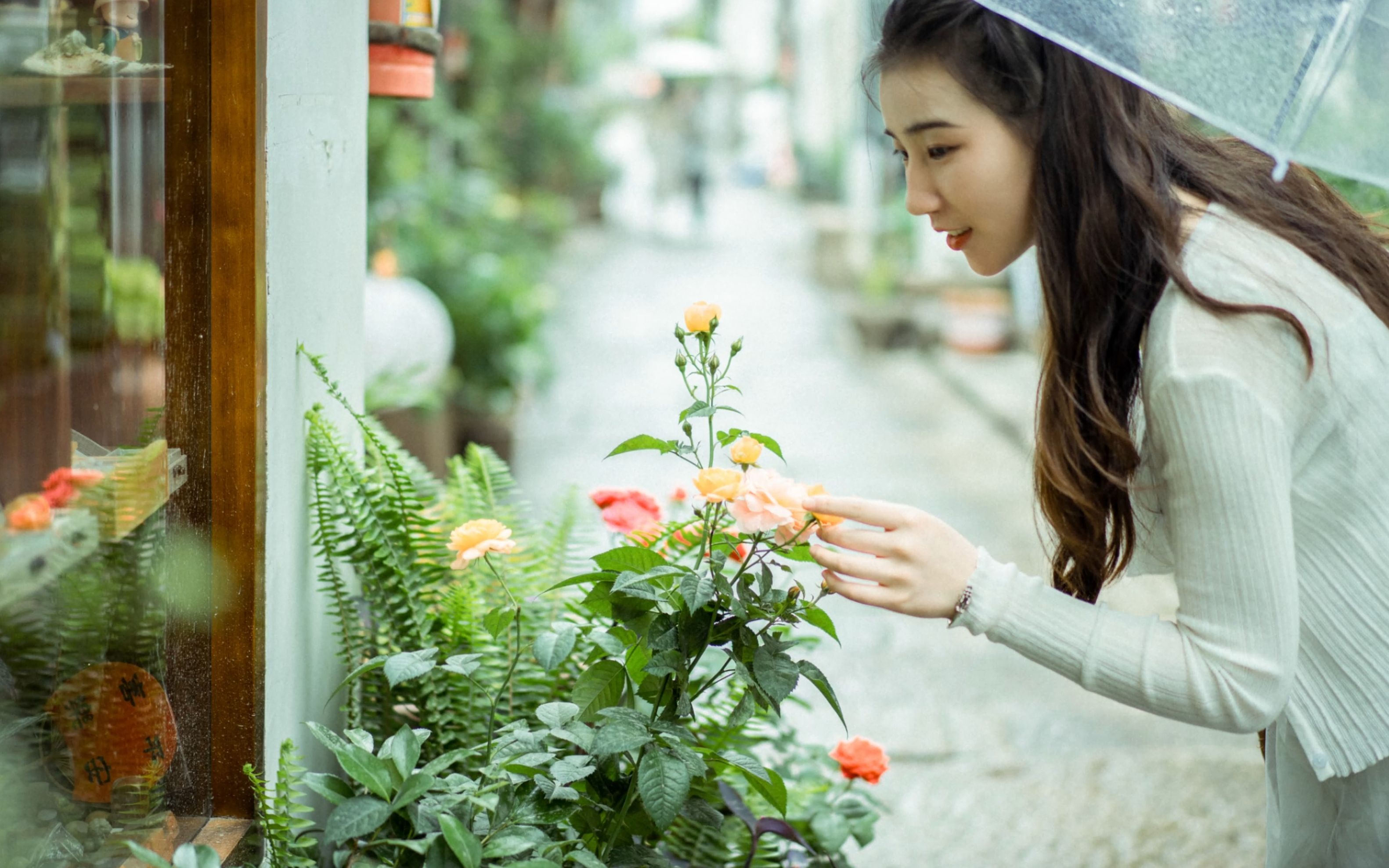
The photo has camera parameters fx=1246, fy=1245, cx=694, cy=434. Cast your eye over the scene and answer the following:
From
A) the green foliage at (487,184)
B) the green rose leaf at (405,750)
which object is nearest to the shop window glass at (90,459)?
the green rose leaf at (405,750)

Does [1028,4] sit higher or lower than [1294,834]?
higher

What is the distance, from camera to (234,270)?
1.56 meters

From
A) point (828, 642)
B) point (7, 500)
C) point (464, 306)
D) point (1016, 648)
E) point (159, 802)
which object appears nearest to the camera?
point (7, 500)

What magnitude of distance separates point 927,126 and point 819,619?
59 centimetres

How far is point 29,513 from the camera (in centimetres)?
132

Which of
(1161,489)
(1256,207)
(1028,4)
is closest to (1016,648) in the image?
(1161,489)

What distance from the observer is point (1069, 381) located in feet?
4.71

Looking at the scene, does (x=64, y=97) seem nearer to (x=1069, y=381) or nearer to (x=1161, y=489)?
(x=1069, y=381)

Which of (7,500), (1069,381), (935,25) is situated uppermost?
(935,25)

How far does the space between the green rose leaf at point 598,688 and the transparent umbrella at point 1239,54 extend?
2.89 feet

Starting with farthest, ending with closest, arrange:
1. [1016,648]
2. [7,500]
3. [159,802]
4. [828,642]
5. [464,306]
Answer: [464,306]
[828,642]
[159,802]
[1016,648]
[7,500]

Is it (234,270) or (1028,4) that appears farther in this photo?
(234,270)

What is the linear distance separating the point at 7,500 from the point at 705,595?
2.38ft

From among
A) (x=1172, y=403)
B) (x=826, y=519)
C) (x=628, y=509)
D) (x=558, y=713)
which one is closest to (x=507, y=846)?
(x=558, y=713)
